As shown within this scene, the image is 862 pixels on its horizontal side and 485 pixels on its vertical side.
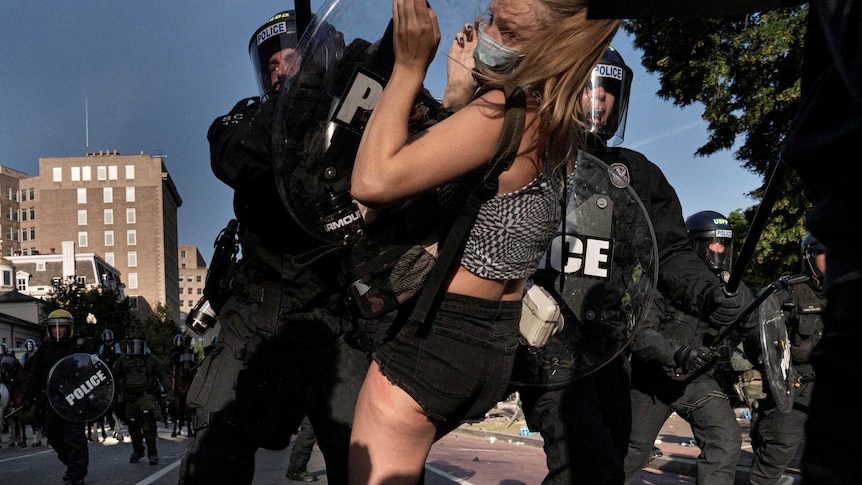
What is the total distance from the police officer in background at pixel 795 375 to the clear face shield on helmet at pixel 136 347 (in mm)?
11815

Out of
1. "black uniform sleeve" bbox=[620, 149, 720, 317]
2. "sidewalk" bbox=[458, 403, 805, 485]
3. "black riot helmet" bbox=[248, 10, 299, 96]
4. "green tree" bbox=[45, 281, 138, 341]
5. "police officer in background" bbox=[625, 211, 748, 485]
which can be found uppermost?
"green tree" bbox=[45, 281, 138, 341]

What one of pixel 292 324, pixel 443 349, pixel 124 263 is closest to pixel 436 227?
pixel 443 349

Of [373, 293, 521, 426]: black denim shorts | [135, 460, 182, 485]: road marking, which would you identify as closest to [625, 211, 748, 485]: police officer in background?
[373, 293, 521, 426]: black denim shorts

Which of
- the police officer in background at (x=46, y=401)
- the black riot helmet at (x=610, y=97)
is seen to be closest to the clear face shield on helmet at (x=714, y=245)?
the black riot helmet at (x=610, y=97)

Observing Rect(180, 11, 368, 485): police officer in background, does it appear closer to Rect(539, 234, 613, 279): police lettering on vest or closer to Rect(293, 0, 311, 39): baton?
Rect(293, 0, 311, 39): baton

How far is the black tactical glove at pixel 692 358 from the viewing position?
5.18 metres

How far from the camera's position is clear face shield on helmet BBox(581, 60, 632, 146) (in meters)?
4.34

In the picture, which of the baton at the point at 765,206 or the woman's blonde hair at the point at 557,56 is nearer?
the baton at the point at 765,206

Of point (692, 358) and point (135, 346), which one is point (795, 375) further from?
point (135, 346)

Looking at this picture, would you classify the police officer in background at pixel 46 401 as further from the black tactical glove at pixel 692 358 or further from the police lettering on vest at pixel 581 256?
the police lettering on vest at pixel 581 256

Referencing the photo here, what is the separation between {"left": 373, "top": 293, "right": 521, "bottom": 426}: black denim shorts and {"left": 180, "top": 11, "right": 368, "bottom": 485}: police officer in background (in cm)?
127

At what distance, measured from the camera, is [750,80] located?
14.4 metres

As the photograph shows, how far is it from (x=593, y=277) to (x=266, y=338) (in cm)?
129

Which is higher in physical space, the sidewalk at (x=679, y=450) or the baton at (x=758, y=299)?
the baton at (x=758, y=299)
